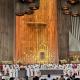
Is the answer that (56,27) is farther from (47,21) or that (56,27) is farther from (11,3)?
(11,3)

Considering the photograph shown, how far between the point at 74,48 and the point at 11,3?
15.5 feet

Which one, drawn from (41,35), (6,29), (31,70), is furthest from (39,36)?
(31,70)

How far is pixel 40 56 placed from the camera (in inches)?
1003

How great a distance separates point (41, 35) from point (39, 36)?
0.45 ft

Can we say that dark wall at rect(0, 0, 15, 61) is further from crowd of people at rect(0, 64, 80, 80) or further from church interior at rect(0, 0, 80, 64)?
crowd of people at rect(0, 64, 80, 80)

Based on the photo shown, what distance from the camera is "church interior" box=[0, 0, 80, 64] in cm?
2480

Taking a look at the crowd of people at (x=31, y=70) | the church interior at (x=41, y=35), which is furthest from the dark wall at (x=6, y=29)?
the crowd of people at (x=31, y=70)

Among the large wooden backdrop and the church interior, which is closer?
the church interior

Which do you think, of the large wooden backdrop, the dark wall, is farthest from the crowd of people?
the large wooden backdrop

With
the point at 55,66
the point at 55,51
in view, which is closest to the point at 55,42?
the point at 55,51

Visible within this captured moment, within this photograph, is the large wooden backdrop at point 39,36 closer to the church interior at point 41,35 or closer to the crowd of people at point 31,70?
the church interior at point 41,35

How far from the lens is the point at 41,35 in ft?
84.2

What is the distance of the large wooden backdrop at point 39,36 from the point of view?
25.2 m

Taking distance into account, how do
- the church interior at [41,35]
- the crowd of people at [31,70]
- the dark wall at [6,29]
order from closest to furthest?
the crowd of people at [31,70], the dark wall at [6,29], the church interior at [41,35]
